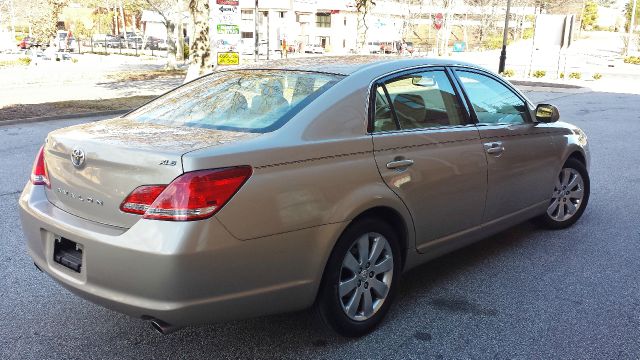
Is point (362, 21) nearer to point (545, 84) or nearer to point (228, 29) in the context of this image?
point (545, 84)

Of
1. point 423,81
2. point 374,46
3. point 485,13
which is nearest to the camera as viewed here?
point 423,81

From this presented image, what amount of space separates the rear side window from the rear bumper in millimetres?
865

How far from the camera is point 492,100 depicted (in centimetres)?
449

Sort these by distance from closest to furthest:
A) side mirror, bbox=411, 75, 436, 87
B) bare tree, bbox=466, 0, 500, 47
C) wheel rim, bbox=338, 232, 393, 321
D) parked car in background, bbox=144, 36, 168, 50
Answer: wheel rim, bbox=338, 232, 393, 321
side mirror, bbox=411, 75, 436, 87
parked car in background, bbox=144, 36, 168, 50
bare tree, bbox=466, 0, 500, 47

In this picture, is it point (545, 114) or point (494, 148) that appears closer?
point (494, 148)

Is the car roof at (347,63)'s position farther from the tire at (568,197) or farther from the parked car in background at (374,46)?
the parked car in background at (374,46)

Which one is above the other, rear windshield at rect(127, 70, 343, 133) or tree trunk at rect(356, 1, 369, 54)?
tree trunk at rect(356, 1, 369, 54)

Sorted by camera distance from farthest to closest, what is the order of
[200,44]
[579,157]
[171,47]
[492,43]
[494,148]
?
[492,43] < [171,47] < [200,44] < [579,157] < [494,148]

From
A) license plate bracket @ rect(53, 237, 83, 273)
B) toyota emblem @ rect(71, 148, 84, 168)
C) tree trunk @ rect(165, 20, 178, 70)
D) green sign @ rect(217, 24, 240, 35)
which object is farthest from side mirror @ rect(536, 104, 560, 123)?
tree trunk @ rect(165, 20, 178, 70)

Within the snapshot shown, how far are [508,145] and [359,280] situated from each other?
1765 millimetres

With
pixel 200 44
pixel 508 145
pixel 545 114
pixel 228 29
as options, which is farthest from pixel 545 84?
pixel 508 145

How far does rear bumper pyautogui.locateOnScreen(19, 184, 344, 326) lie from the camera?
8.61 feet

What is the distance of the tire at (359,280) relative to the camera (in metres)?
3.18

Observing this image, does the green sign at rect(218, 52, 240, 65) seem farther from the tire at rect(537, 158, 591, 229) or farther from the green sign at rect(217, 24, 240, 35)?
the tire at rect(537, 158, 591, 229)
